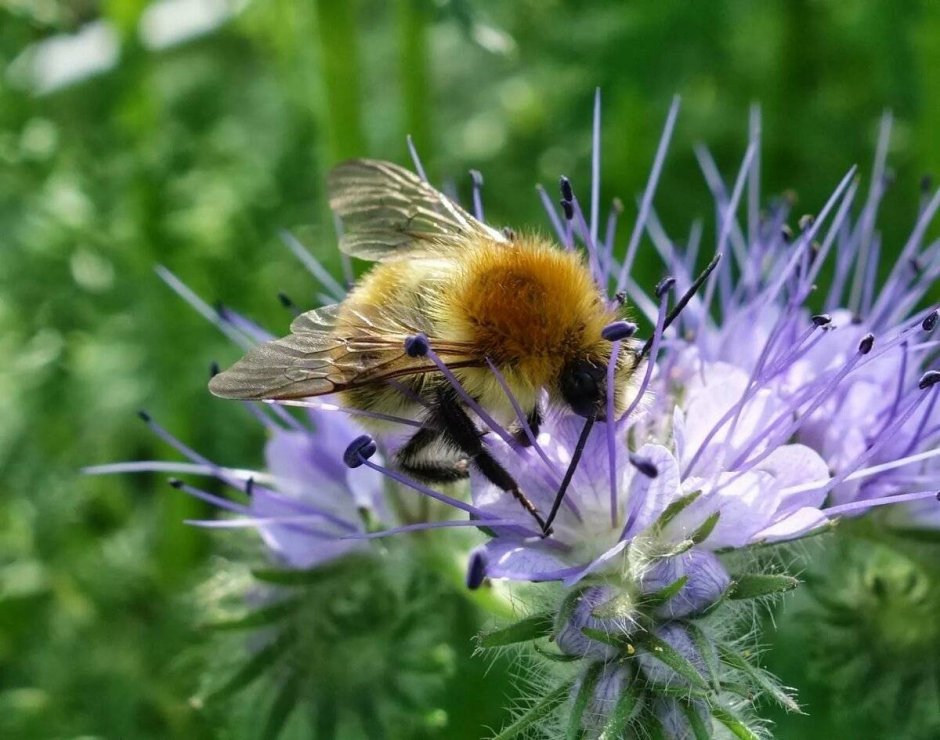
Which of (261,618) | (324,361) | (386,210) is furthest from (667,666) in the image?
(386,210)

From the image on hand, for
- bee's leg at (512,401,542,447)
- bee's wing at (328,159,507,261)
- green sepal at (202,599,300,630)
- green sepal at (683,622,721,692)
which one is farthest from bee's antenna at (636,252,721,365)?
green sepal at (202,599,300,630)

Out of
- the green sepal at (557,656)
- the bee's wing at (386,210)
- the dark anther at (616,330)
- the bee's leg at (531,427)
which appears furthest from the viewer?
the bee's wing at (386,210)

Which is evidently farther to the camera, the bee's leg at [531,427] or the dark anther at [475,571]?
the bee's leg at [531,427]

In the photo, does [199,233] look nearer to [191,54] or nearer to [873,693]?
[191,54]

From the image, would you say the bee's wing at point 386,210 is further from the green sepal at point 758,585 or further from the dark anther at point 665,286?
the green sepal at point 758,585

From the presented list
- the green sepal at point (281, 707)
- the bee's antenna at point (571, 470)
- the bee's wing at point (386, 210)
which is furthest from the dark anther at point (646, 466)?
the green sepal at point (281, 707)

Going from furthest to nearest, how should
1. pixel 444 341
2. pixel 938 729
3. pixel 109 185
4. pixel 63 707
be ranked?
pixel 109 185, pixel 63 707, pixel 938 729, pixel 444 341

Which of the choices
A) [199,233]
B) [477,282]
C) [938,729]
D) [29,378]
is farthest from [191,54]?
[938,729]
